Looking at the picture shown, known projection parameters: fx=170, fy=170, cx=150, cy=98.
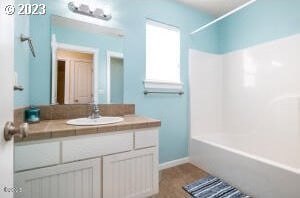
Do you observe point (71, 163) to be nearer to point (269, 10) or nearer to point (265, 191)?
point (265, 191)

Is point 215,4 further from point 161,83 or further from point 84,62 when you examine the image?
point 84,62

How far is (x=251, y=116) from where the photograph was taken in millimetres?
2541

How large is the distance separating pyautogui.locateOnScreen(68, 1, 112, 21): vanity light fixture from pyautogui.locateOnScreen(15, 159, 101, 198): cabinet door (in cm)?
153

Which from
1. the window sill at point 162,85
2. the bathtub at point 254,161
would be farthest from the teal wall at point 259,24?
the bathtub at point 254,161

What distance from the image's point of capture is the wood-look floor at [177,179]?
189 cm

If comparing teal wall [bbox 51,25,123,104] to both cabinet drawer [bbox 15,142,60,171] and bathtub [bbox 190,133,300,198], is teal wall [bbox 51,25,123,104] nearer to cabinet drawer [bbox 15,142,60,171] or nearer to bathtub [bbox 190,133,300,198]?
cabinet drawer [bbox 15,142,60,171]

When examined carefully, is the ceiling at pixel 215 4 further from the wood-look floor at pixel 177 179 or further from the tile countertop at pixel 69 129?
the wood-look floor at pixel 177 179

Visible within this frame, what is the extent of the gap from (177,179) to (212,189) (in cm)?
44

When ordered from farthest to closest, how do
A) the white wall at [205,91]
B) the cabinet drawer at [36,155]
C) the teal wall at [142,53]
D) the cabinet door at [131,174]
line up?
1. the white wall at [205,91]
2. the teal wall at [142,53]
3. the cabinet door at [131,174]
4. the cabinet drawer at [36,155]

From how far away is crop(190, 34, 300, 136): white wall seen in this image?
6.88 ft

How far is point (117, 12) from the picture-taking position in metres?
2.06

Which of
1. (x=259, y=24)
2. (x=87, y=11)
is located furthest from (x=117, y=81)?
(x=259, y=24)

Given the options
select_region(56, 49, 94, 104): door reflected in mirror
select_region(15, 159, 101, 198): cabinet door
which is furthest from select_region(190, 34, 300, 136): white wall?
select_region(15, 159, 101, 198): cabinet door

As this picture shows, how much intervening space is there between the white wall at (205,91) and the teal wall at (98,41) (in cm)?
125
